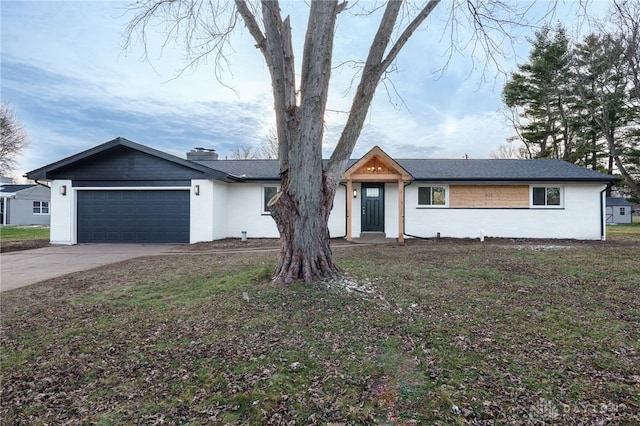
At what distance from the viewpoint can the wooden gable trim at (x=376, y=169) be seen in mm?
12062

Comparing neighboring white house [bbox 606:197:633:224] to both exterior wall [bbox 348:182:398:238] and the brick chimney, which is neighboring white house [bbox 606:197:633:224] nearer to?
exterior wall [bbox 348:182:398:238]

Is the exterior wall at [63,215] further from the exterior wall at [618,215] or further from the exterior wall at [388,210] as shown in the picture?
the exterior wall at [618,215]

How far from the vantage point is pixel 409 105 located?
267 inches

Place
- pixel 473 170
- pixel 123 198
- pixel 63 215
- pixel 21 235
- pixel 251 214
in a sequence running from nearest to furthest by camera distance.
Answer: pixel 63 215 → pixel 123 198 → pixel 251 214 → pixel 473 170 → pixel 21 235

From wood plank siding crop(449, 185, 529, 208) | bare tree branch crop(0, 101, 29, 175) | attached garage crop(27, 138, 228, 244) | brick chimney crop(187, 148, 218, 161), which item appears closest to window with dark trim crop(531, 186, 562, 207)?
wood plank siding crop(449, 185, 529, 208)

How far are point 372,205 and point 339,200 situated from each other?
1.41 metres

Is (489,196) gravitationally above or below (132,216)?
above

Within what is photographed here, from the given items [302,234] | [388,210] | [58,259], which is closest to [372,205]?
[388,210]

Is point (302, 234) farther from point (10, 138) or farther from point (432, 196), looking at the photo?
point (10, 138)

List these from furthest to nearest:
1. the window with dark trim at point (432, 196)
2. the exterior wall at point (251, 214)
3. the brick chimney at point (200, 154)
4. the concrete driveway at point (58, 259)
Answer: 1. the brick chimney at point (200, 154)
2. the exterior wall at point (251, 214)
3. the window with dark trim at point (432, 196)
4. the concrete driveway at point (58, 259)

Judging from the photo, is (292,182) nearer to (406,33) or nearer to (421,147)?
(406,33)

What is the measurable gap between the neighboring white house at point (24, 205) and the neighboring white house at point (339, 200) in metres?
18.7

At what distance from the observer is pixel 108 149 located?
40.3 ft

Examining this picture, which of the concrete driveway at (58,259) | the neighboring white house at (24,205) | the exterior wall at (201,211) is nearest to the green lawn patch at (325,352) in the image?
the concrete driveway at (58,259)
